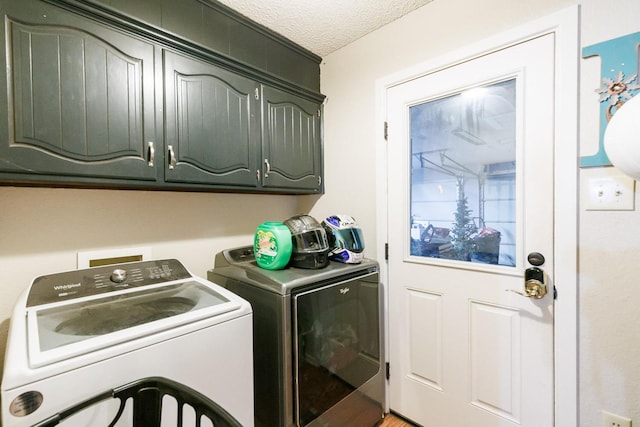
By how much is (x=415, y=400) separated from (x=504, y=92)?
1.75m

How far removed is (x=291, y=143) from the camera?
184 cm

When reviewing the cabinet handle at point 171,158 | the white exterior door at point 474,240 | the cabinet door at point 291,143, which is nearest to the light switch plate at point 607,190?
the white exterior door at point 474,240

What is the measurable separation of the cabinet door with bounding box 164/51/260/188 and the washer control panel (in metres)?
0.45

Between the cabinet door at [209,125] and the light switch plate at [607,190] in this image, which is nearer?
the light switch plate at [607,190]

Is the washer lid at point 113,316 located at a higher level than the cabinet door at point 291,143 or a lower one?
lower

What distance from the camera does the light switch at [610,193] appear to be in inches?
41.0

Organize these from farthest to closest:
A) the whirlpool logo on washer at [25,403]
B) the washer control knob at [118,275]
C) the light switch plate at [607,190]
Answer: the washer control knob at [118,275]
the light switch plate at [607,190]
the whirlpool logo on washer at [25,403]

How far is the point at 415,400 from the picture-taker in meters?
1.64

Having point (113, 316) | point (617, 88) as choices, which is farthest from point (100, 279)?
point (617, 88)

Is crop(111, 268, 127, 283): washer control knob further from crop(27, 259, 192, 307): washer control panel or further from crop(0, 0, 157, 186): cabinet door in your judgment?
crop(0, 0, 157, 186): cabinet door

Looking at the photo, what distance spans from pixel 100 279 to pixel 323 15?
70.8 inches

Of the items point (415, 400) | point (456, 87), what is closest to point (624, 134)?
point (456, 87)

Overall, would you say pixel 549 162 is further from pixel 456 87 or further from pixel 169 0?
pixel 169 0

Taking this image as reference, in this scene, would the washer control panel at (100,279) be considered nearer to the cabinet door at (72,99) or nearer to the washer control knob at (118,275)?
the washer control knob at (118,275)
